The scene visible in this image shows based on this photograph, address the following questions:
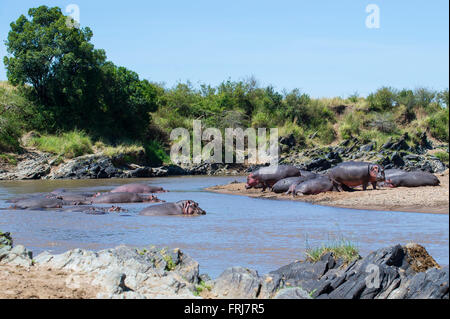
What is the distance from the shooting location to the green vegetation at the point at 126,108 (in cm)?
3300

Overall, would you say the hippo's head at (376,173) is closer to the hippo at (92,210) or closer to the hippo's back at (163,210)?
the hippo's back at (163,210)

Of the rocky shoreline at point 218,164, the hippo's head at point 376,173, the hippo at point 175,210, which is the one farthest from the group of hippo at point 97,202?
the rocky shoreline at point 218,164

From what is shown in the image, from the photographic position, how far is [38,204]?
15789 mm

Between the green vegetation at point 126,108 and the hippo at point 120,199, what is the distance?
14.4 m

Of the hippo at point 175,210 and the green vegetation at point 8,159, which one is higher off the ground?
the green vegetation at point 8,159

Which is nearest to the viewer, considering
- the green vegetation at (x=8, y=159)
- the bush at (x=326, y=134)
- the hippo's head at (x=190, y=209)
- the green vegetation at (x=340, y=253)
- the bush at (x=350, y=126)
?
the green vegetation at (x=340, y=253)

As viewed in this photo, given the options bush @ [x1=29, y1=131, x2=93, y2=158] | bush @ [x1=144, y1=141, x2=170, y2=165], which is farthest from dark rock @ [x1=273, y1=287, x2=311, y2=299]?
bush @ [x1=144, y1=141, x2=170, y2=165]

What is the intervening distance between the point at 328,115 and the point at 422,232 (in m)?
35.2

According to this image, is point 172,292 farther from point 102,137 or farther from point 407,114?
point 407,114

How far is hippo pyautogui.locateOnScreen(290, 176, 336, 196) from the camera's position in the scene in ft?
58.8

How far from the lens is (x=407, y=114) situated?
45.0 metres

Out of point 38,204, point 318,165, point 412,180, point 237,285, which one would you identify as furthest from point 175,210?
point 318,165

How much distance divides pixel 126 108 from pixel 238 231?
26.5m

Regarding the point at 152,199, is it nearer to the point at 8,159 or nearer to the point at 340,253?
the point at 340,253
